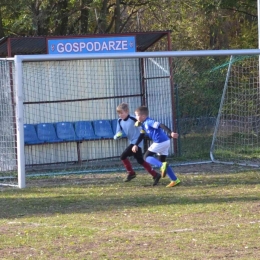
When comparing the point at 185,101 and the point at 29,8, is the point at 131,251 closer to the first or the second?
the point at 185,101

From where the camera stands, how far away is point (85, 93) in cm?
1639

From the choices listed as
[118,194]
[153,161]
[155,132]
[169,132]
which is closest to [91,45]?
[155,132]

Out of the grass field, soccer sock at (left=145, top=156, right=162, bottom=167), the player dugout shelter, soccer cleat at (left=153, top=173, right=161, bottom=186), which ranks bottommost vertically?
the grass field

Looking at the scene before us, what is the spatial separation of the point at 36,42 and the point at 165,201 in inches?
254

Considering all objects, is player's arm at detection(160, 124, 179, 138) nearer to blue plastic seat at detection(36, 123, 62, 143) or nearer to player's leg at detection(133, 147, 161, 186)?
player's leg at detection(133, 147, 161, 186)

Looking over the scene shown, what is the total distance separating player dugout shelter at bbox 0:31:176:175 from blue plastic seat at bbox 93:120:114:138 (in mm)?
139

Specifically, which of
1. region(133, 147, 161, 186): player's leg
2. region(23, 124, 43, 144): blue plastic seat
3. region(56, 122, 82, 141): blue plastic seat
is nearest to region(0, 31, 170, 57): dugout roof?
region(23, 124, 43, 144): blue plastic seat

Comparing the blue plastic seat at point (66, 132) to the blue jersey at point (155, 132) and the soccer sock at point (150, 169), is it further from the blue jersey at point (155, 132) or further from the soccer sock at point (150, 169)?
the blue jersey at point (155, 132)

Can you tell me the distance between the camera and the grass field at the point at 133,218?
24.6 feet

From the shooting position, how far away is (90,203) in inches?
429

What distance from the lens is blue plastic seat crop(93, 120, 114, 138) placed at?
1614 cm

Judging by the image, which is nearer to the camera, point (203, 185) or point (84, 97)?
point (203, 185)

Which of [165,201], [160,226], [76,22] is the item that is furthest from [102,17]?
[160,226]

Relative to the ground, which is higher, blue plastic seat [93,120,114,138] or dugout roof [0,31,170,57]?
dugout roof [0,31,170,57]
